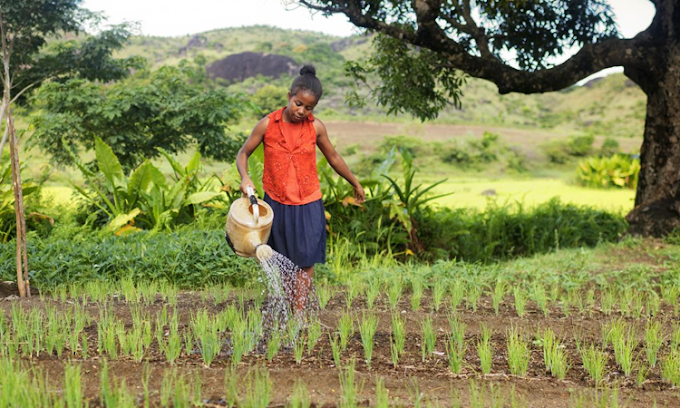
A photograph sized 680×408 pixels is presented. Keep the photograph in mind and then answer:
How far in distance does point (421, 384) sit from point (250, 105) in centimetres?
877

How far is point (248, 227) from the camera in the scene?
11.6 feet

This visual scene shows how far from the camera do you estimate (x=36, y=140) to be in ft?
37.7

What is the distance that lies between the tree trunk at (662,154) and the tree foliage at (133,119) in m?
6.30


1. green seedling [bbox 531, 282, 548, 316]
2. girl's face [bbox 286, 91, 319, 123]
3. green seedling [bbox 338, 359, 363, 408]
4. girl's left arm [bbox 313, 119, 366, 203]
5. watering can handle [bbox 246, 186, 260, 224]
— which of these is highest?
girl's face [bbox 286, 91, 319, 123]

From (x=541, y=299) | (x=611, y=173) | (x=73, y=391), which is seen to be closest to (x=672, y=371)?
(x=541, y=299)

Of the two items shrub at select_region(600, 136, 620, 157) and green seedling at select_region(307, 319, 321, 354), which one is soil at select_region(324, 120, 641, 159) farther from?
green seedling at select_region(307, 319, 321, 354)

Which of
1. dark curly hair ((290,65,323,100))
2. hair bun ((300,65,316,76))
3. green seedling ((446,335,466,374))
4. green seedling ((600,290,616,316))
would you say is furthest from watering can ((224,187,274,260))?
green seedling ((600,290,616,316))

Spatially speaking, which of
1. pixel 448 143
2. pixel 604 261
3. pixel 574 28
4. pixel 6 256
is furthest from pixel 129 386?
pixel 448 143

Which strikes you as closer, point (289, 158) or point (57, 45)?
point (289, 158)

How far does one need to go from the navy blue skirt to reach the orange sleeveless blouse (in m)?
0.05

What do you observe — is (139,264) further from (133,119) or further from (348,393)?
(133,119)

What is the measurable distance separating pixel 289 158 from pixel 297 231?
1.40ft

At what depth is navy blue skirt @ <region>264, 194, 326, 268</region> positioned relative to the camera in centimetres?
400

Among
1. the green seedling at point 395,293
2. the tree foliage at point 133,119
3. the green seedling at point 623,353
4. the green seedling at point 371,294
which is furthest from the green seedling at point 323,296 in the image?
the tree foliage at point 133,119
